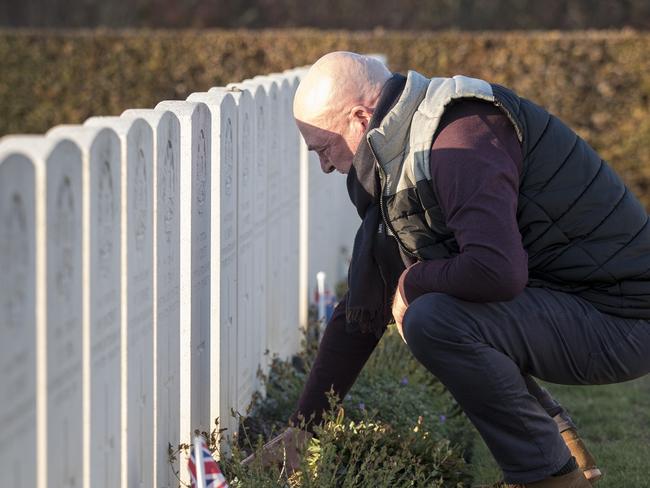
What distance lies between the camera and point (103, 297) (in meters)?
2.45

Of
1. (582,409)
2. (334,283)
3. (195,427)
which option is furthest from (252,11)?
(195,427)

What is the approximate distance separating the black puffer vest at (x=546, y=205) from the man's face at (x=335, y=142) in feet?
0.48

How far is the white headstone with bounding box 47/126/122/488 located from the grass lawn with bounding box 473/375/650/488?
5.40 feet

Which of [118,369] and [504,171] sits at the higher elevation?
[504,171]

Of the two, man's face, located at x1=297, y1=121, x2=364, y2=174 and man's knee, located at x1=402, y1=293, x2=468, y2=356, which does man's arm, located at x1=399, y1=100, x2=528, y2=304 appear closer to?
man's knee, located at x1=402, y1=293, x2=468, y2=356

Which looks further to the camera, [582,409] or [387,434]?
[582,409]

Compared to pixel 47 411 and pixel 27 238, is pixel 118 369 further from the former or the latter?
pixel 27 238

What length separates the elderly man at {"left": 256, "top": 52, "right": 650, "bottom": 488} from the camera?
9.92ft

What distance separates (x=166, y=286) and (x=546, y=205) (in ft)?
3.29

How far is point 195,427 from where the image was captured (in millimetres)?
3395

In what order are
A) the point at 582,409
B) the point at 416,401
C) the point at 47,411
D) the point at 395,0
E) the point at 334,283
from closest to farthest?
the point at 47,411 → the point at 416,401 → the point at 582,409 → the point at 334,283 → the point at 395,0

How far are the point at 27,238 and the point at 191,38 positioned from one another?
388 inches

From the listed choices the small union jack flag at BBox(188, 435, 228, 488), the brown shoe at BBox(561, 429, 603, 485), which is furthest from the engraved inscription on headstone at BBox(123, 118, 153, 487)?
the brown shoe at BBox(561, 429, 603, 485)

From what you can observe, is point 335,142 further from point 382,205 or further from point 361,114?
point 382,205
